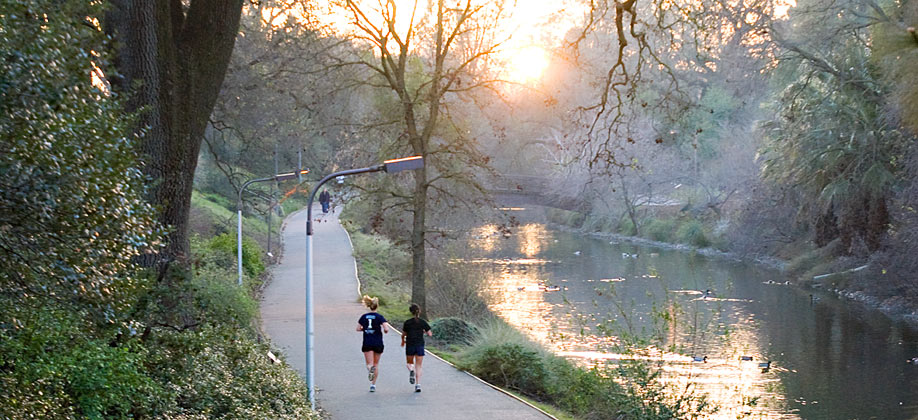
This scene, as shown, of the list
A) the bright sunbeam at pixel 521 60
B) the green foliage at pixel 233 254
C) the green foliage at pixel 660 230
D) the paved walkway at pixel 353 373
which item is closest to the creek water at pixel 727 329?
the paved walkway at pixel 353 373

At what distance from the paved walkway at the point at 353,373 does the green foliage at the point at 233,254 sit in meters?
1.10

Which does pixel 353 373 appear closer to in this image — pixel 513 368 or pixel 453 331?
pixel 513 368

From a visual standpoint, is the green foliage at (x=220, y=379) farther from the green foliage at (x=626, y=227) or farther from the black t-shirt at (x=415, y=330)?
the green foliage at (x=626, y=227)

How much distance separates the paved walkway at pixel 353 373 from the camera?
15281 mm

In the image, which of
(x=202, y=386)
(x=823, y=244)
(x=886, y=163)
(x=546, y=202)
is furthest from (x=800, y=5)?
(x=202, y=386)

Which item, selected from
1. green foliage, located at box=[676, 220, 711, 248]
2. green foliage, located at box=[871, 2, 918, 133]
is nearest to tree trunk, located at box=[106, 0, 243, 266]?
green foliage, located at box=[871, 2, 918, 133]

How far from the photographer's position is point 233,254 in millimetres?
34438

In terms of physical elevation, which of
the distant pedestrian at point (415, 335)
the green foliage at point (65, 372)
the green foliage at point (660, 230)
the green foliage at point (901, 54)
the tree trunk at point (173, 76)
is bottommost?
the distant pedestrian at point (415, 335)

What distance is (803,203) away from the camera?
37.2 meters

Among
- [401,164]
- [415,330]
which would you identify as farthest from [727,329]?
[401,164]

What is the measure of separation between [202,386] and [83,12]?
4451 millimetres

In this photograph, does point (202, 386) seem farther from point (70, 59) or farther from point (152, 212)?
point (70, 59)

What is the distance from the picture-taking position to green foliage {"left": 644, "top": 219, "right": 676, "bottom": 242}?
5612 cm

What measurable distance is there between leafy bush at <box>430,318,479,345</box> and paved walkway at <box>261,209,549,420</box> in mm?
1192
